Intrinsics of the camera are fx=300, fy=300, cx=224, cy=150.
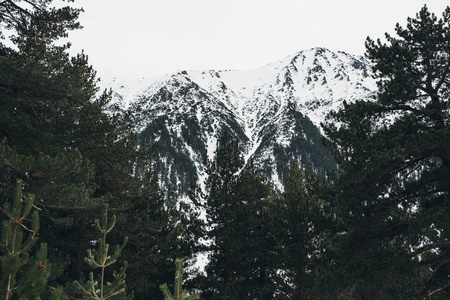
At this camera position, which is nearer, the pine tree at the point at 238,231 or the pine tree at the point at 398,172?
the pine tree at the point at 398,172

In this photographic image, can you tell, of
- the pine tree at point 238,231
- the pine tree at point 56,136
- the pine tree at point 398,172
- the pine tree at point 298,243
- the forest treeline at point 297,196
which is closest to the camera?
the pine tree at point 56,136

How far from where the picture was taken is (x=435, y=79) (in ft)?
31.1

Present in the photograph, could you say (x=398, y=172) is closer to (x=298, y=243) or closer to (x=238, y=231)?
(x=298, y=243)

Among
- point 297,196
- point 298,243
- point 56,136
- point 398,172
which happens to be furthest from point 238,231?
point 56,136

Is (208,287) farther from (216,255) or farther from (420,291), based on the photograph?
(420,291)

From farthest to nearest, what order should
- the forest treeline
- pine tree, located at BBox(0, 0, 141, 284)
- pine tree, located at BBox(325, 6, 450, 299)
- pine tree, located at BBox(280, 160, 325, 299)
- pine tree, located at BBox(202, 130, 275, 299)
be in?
pine tree, located at BBox(202, 130, 275, 299), pine tree, located at BBox(280, 160, 325, 299), pine tree, located at BBox(325, 6, 450, 299), the forest treeline, pine tree, located at BBox(0, 0, 141, 284)

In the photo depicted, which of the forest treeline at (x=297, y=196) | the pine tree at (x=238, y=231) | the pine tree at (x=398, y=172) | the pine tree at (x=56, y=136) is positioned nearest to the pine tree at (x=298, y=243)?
the forest treeline at (x=297, y=196)

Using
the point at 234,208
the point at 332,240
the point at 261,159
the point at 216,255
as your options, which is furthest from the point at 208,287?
the point at 261,159

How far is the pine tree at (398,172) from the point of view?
27.4ft

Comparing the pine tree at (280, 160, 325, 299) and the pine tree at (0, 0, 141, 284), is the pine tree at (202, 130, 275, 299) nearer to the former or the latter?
the pine tree at (280, 160, 325, 299)

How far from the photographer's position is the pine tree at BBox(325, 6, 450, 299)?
8.34 metres

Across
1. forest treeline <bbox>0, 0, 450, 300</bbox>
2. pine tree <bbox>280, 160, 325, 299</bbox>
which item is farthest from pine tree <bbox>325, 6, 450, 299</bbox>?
pine tree <bbox>280, 160, 325, 299</bbox>

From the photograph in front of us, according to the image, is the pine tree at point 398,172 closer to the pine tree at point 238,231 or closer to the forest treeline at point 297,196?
the forest treeline at point 297,196

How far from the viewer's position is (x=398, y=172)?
9.34 m
